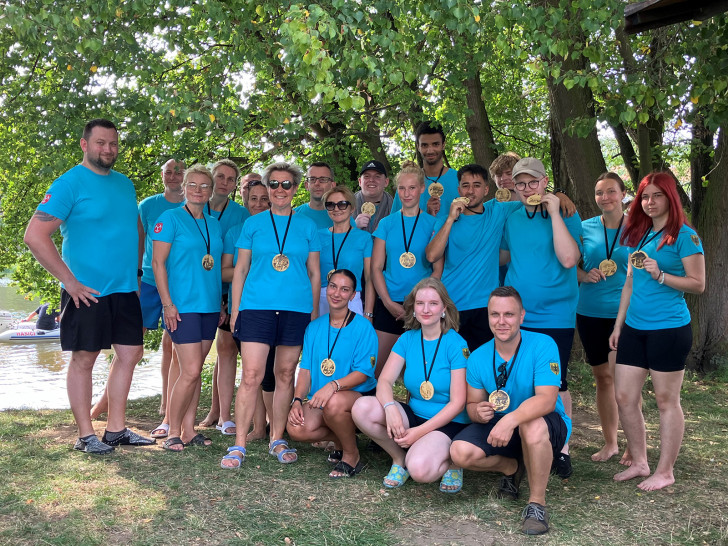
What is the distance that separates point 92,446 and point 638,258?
397 centimetres

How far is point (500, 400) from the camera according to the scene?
399 cm

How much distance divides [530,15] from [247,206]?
2764 millimetres

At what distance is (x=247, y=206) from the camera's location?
234 inches

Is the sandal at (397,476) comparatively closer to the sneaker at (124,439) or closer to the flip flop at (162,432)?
the sneaker at (124,439)

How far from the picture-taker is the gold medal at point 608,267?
15.8ft

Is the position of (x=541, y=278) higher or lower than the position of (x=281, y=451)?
higher

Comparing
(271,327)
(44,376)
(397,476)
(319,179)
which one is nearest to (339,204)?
(319,179)

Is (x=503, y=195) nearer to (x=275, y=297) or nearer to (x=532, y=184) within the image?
(x=532, y=184)

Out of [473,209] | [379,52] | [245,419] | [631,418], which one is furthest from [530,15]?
[245,419]

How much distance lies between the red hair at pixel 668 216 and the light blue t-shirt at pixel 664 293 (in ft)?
0.15

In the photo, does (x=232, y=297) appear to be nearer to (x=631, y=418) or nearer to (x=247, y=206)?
(x=247, y=206)

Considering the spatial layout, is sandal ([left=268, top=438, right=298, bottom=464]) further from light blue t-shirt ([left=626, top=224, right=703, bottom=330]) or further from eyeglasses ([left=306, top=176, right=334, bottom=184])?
light blue t-shirt ([left=626, top=224, right=703, bottom=330])

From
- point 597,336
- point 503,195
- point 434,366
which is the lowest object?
point 434,366

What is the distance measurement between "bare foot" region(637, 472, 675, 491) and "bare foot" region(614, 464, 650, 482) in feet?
0.48
